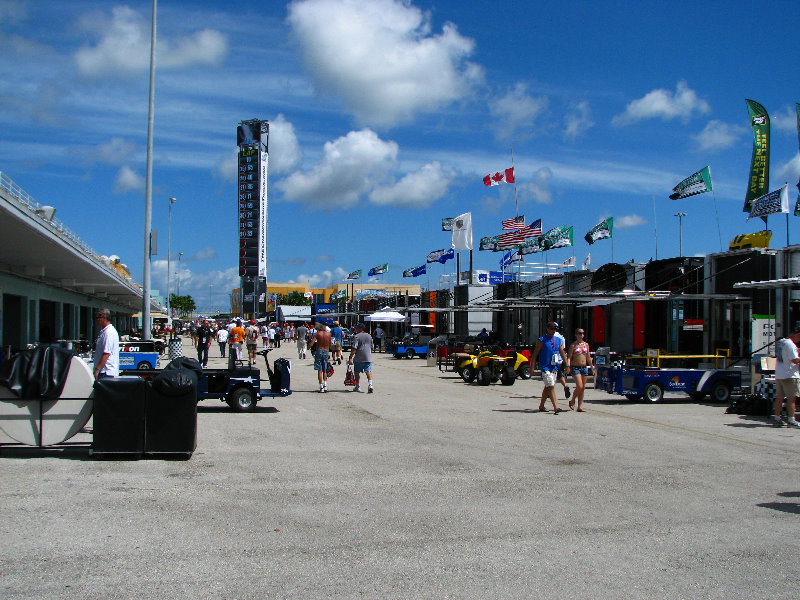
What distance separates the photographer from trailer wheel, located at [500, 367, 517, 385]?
2191 cm

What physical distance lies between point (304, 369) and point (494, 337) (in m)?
9.03

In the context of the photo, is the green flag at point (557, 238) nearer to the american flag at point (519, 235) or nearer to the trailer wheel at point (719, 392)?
the american flag at point (519, 235)

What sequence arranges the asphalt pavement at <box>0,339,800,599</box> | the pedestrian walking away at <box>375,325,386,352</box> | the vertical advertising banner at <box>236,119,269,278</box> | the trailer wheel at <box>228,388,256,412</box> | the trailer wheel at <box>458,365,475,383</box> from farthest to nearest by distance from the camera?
the vertical advertising banner at <box>236,119,269,278</box>, the pedestrian walking away at <box>375,325,386,352</box>, the trailer wheel at <box>458,365,475,383</box>, the trailer wheel at <box>228,388,256,412</box>, the asphalt pavement at <box>0,339,800,599</box>

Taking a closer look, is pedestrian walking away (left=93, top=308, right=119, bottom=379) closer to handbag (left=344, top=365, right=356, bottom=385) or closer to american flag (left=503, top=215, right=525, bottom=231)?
handbag (left=344, top=365, right=356, bottom=385)

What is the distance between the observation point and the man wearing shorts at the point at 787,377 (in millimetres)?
12430

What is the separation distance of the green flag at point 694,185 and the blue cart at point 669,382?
37.4 ft

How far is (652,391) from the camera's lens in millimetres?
16703

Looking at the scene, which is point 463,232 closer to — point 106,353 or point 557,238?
point 557,238

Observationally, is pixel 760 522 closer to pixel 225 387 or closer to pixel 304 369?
pixel 225 387

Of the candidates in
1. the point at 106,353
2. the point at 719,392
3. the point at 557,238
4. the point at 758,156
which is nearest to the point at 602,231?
the point at 557,238

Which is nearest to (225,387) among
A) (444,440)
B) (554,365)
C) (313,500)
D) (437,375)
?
(444,440)

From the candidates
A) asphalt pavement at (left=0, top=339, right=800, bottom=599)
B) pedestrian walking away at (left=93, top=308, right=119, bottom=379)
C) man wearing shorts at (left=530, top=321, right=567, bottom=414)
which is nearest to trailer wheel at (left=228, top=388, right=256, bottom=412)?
asphalt pavement at (left=0, top=339, right=800, bottom=599)

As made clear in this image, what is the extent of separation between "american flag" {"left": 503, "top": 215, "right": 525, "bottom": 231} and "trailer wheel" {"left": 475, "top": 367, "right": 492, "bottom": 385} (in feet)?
49.8

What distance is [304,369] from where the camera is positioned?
1097 inches
